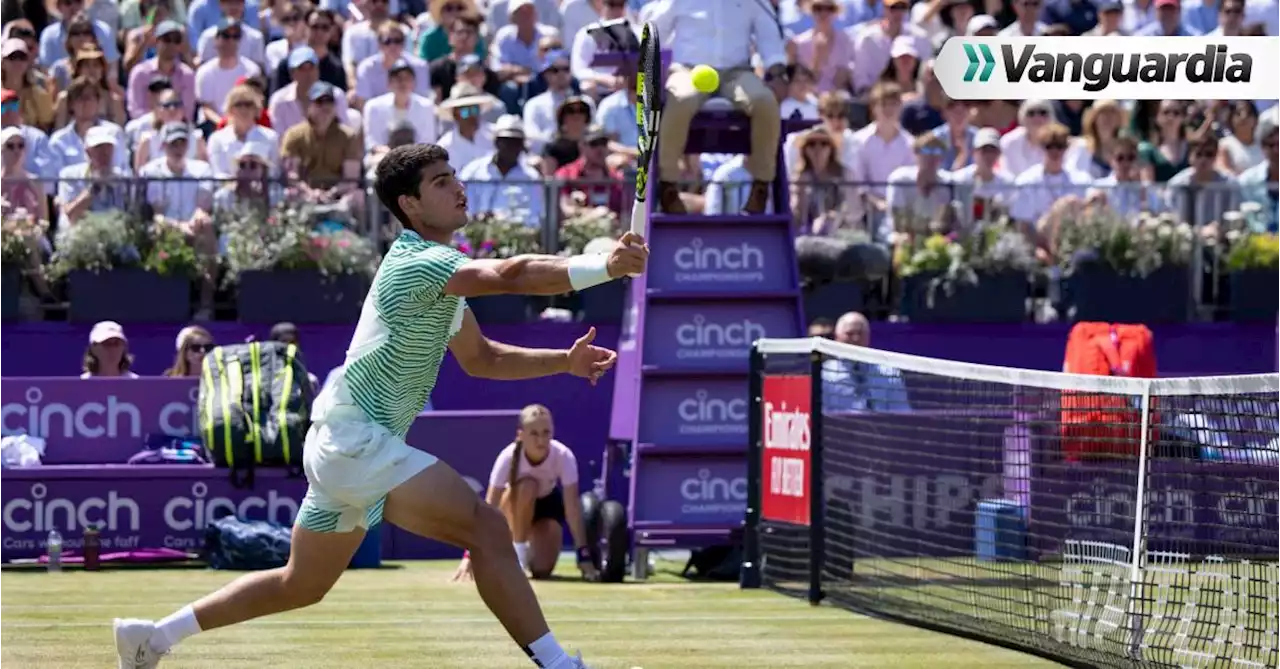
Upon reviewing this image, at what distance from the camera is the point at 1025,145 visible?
1855cm

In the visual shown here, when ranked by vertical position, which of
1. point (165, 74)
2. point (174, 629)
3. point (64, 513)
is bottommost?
point (64, 513)

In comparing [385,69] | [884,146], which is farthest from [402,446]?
[385,69]

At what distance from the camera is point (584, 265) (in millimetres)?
6910

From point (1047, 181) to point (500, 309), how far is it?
446cm

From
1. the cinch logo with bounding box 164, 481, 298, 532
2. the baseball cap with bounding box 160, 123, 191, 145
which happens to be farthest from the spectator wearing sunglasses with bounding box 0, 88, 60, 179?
the cinch logo with bounding box 164, 481, 298, 532

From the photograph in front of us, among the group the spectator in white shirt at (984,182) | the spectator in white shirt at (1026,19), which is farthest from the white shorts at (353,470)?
the spectator in white shirt at (1026,19)

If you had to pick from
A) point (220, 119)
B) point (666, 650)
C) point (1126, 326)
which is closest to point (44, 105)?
point (220, 119)

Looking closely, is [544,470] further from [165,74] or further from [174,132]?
[165,74]

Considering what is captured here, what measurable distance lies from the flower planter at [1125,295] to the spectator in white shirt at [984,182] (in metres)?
0.81

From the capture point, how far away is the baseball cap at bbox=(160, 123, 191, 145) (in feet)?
54.5

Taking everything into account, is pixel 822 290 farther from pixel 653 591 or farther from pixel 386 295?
pixel 386 295

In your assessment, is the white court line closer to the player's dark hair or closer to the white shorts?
the white shorts

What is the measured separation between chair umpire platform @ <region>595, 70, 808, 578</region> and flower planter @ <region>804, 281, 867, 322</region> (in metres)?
2.46

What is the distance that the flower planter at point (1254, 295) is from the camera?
673 inches
